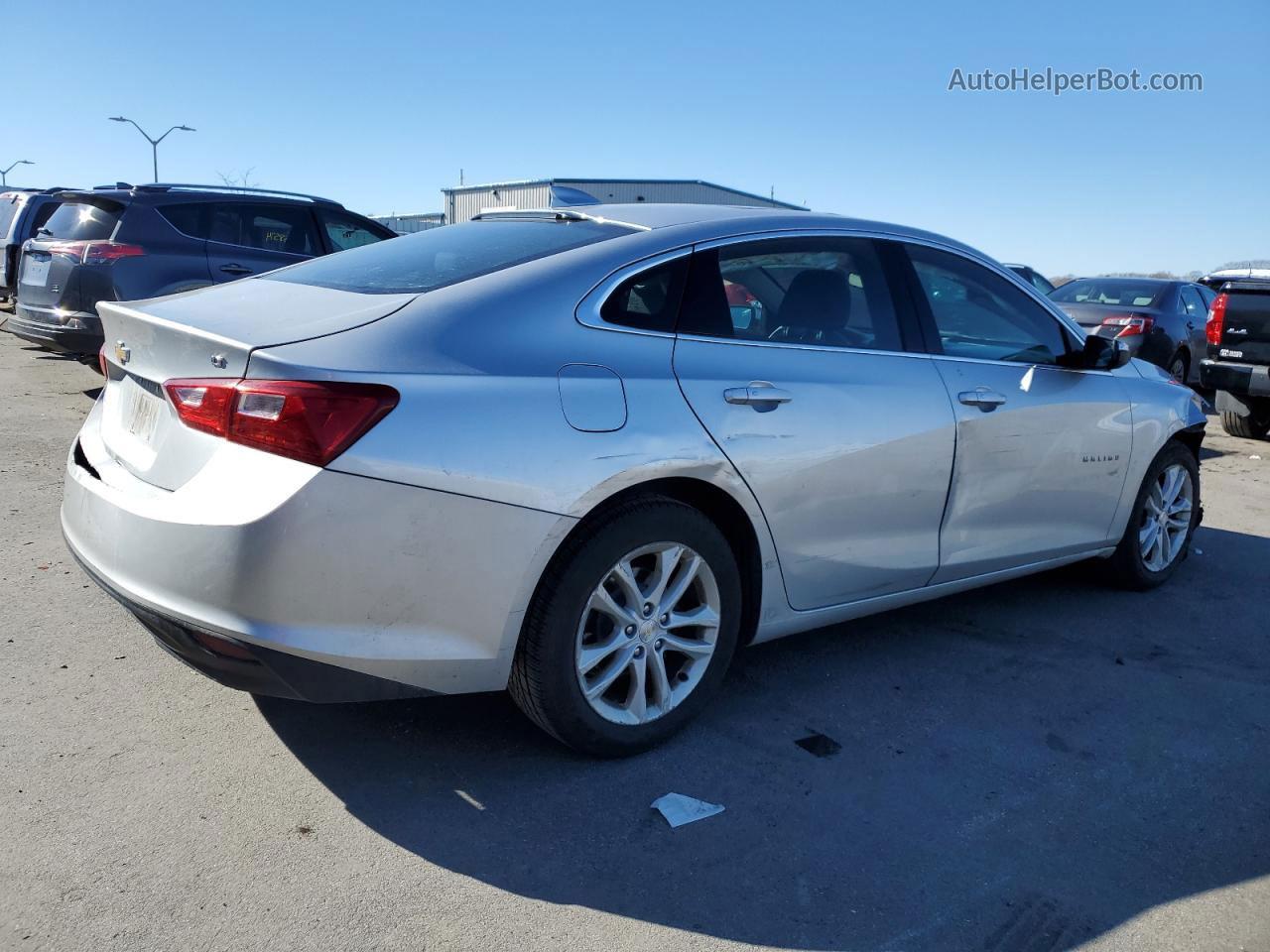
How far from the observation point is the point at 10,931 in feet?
7.71

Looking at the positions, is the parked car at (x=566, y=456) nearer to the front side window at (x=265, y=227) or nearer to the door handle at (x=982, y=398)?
the door handle at (x=982, y=398)

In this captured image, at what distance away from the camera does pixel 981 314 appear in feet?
14.4

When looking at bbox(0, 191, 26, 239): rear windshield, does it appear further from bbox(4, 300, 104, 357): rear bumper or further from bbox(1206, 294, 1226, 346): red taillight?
bbox(1206, 294, 1226, 346): red taillight

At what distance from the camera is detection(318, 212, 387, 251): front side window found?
9.60 meters

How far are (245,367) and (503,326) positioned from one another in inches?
26.2

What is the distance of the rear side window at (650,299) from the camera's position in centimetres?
319

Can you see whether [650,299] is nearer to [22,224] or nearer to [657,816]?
[657,816]

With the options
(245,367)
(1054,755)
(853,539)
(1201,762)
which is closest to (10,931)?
(245,367)

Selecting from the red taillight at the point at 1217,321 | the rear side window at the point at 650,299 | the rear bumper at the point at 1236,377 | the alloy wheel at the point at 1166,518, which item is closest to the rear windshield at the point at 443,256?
the rear side window at the point at 650,299

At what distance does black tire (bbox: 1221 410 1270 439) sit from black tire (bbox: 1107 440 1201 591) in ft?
20.7

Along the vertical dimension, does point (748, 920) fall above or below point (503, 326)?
below

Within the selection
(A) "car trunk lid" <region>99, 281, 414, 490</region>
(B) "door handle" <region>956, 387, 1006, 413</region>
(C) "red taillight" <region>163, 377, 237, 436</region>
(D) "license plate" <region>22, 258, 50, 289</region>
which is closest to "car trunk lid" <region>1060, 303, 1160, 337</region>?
(B) "door handle" <region>956, 387, 1006, 413</region>

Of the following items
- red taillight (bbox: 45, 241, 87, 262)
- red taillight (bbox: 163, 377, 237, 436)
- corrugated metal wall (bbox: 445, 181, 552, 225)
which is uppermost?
corrugated metal wall (bbox: 445, 181, 552, 225)

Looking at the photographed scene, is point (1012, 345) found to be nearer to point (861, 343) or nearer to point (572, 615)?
point (861, 343)
